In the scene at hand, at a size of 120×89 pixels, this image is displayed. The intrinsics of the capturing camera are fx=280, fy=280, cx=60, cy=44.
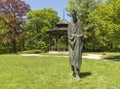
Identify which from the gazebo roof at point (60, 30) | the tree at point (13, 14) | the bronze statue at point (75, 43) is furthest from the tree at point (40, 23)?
the bronze statue at point (75, 43)

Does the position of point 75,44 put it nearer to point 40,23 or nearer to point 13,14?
point 13,14

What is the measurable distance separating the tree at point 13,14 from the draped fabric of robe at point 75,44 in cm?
3691

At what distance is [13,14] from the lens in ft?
161

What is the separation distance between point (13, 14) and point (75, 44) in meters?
38.0

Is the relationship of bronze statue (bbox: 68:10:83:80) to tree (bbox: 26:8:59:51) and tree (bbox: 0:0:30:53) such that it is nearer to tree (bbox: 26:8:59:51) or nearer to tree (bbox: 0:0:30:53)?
tree (bbox: 0:0:30:53)

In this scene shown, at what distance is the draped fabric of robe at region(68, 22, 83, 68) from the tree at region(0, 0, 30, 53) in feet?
121

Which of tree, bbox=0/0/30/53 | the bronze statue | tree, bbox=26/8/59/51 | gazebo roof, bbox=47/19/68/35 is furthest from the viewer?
tree, bbox=26/8/59/51

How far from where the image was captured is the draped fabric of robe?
1254cm

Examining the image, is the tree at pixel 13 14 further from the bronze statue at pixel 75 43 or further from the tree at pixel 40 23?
the bronze statue at pixel 75 43

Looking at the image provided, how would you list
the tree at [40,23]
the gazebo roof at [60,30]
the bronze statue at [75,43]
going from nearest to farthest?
1. the bronze statue at [75,43]
2. the gazebo roof at [60,30]
3. the tree at [40,23]

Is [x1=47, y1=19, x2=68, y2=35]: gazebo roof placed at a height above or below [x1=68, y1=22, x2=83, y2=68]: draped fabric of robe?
above

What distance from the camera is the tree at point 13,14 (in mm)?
49000

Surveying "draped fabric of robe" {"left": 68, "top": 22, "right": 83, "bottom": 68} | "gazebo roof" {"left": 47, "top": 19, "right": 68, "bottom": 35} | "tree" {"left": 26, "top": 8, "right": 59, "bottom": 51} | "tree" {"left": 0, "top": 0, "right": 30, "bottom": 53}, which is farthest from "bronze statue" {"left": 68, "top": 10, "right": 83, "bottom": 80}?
"tree" {"left": 26, "top": 8, "right": 59, "bottom": 51}

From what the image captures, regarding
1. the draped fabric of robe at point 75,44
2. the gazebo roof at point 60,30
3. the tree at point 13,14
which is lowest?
the draped fabric of robe at point 75,44
